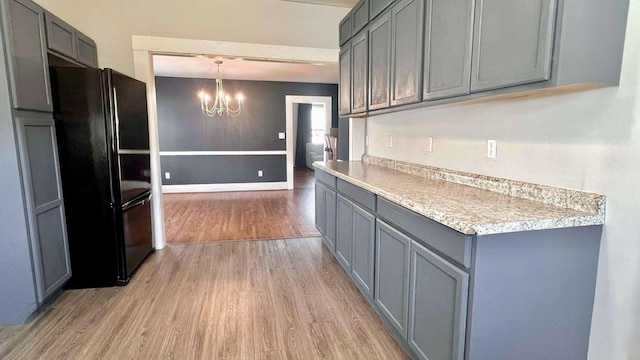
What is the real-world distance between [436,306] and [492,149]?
0.95 metres

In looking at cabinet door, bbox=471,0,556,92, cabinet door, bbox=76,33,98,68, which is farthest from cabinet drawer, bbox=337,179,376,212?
cabinet door, bbox=76,33,98,68

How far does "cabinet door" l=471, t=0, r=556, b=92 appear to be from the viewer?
1162 mm

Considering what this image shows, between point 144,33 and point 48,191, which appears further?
point 144,33

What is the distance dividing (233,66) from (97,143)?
3.25m

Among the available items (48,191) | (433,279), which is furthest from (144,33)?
(433,279)

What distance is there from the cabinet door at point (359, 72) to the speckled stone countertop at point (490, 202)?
3.26ft

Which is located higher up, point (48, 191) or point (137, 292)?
point (48, 191)

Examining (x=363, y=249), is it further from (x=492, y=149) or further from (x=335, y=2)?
(x=335, y=2)

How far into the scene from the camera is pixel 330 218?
304 centimetres


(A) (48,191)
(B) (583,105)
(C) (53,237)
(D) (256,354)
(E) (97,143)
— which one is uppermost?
(B) (583,105)

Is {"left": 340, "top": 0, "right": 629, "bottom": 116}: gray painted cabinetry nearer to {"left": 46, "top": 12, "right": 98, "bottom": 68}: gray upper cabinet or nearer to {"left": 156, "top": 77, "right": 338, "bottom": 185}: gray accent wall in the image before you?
{"left": 46, "top": 12, "right": 98, "bottom": 68}: gray upper cabinet

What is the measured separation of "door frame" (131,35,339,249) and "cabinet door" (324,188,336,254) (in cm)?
154

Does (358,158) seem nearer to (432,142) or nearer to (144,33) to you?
(432,142)

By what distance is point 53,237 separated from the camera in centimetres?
223
